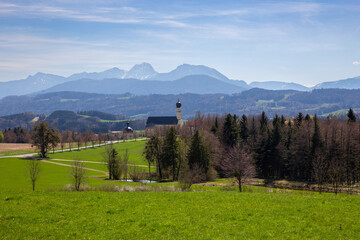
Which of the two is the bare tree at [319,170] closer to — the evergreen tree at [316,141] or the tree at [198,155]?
the evergreen tree at [316,141]

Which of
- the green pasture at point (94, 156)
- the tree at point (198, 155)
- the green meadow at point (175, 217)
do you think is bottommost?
the green pasture at point (94, 156)

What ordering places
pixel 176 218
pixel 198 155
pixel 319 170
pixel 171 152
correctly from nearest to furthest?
pixel 176 218, pixel 319 170, pixel 198 155, pixel 171 152

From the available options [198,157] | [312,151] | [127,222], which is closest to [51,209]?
[127,222]

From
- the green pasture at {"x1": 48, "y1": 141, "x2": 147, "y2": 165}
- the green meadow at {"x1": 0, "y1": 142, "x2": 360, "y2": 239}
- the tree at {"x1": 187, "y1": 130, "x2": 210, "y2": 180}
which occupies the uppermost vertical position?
the green meadow at {"x1": 0, "y1": 142, "x2": 360, "y2": 239}

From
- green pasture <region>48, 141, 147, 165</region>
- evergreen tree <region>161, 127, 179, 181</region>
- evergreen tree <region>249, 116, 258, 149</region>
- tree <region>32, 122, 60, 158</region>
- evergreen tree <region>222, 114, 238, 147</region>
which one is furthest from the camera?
green pasture <region>48, 141, 147, 165</region>

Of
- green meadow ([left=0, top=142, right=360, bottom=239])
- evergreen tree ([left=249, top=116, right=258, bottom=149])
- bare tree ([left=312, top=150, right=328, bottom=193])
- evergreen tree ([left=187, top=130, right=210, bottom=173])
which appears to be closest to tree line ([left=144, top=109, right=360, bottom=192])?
evergreen tree ([left=187, top=130, right=210, bottom=173])

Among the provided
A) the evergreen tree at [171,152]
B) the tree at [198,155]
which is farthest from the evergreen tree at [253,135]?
the evergreen tree at [171,152]

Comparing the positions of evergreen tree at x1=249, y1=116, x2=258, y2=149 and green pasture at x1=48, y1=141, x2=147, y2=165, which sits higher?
evergreen tree at x1=249, y1=116, x2=258, y2=149

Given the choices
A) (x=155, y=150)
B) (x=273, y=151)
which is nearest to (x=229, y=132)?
(x=273, y=151)

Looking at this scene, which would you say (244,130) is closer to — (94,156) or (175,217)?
(94,156)

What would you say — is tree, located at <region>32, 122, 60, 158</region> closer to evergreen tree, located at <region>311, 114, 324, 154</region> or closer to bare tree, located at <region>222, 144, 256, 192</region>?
bare tree, located at <region>222, 144, 256, 192</region>

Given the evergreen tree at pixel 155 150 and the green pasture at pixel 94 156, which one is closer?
the evergreen tree at pixel 155 150

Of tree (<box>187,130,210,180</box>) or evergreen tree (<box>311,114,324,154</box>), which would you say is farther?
evergreen tree (<box>311,114,324,154</box>)

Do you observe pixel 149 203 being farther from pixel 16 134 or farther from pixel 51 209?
pixel 16 134
